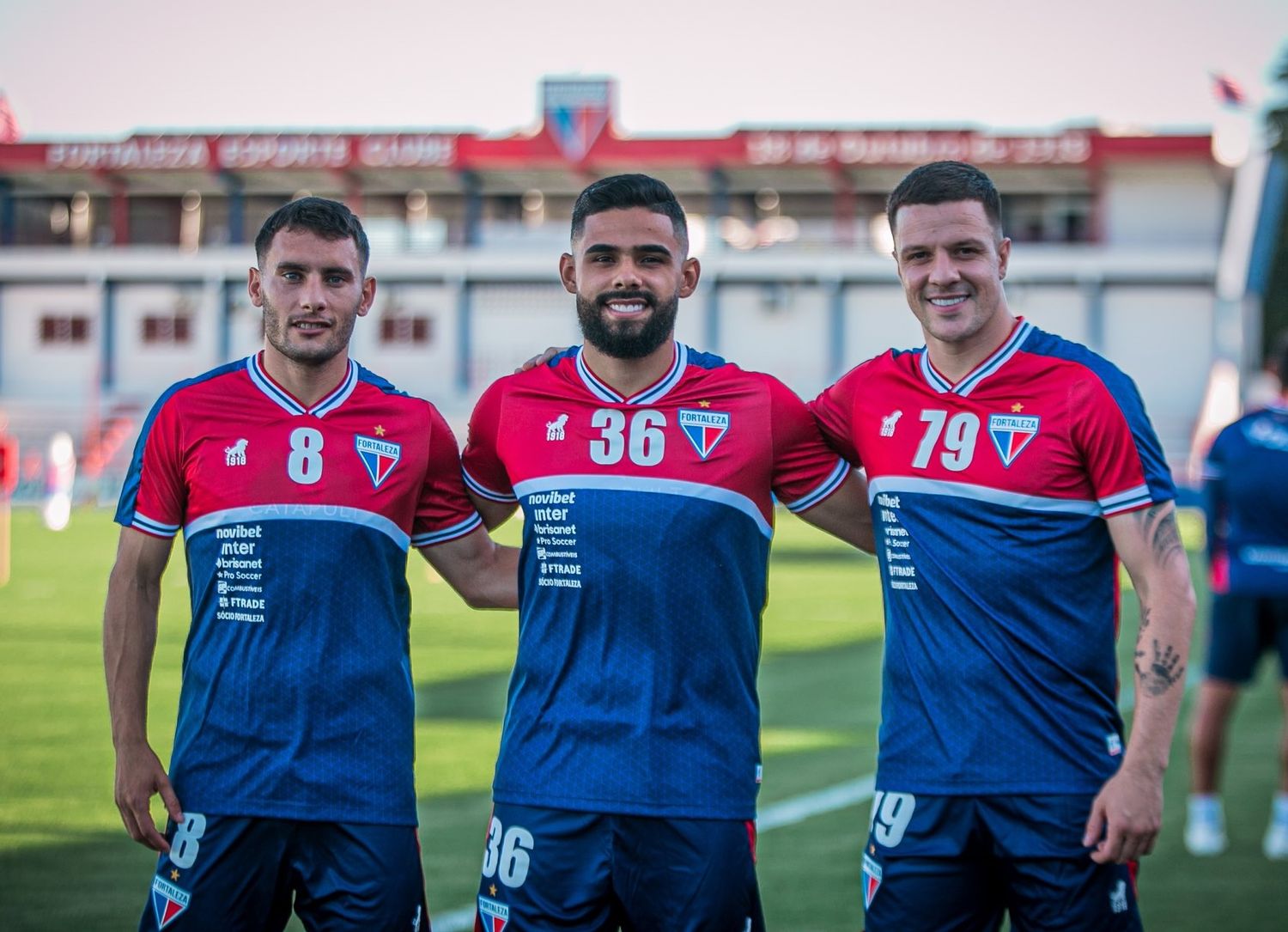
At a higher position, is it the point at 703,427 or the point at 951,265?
the point at 951,265

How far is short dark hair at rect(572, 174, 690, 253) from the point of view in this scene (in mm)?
3842

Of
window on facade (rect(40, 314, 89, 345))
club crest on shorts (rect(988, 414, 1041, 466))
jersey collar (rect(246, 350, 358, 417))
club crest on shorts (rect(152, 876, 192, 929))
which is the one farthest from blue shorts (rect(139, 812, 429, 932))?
window on facade (rect(40, 314, 89, 345))

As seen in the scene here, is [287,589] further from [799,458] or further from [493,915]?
[799,458]

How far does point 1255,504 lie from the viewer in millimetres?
7578

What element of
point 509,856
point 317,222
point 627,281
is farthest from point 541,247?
A: point 509,856

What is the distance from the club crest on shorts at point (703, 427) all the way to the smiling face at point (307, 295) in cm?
87

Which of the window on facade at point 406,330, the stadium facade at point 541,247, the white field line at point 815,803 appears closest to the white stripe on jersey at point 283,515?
the white field line at point 815,803

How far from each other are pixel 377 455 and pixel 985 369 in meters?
1.53

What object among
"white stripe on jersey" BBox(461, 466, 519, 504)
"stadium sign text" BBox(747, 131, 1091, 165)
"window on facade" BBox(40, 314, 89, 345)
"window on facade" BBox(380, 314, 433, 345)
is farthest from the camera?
"window on facade" BBox(40, 314, 89, 345)

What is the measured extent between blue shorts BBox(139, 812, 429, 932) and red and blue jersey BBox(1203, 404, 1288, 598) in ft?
16.8

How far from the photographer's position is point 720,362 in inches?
161

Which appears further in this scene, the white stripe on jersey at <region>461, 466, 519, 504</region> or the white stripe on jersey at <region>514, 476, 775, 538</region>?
the white stripe on jersey at <region>461, 466, 519, 504</region>

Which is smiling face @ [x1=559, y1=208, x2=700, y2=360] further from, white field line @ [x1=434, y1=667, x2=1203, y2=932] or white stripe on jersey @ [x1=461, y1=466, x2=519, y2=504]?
white field line @ [x1=434, y1=667, x2=1203, y2=932]

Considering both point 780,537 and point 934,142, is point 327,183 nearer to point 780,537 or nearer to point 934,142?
point 934,142
